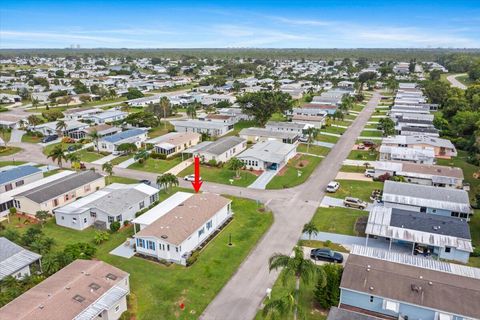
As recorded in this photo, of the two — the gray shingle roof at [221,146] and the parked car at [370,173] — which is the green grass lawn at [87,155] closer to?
→ the gray shingle roof at [221,146]

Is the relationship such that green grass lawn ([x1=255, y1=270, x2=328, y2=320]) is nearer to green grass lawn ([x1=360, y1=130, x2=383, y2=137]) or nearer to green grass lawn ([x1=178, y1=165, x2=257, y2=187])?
green grass lawn ([x1=178, y1=165, x2=257, y2=187])

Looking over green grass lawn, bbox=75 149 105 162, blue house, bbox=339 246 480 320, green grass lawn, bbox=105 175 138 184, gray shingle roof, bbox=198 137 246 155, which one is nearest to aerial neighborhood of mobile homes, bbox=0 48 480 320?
blue house, bbox=339 246 480 320


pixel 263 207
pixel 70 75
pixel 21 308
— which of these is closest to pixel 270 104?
pixel 263 207

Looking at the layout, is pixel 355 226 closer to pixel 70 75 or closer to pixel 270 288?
pixel 270 288

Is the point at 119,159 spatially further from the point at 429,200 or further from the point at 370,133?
the point at 370,133

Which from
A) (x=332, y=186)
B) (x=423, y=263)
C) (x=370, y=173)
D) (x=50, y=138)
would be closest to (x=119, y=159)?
(x=50, y=138)

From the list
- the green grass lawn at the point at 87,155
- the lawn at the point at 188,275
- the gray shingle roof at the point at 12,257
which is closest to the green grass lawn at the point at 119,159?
the green grass lawn at the point at 87,155
